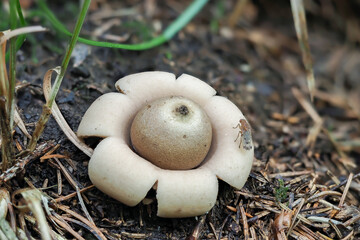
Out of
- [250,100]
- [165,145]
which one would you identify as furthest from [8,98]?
[250,100]

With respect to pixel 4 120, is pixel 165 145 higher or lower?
lower

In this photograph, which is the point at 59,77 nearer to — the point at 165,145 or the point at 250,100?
the point at 165,145

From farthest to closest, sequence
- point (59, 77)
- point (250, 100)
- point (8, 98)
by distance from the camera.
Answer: point (250, 100), point (59, 77), point (8, 98)

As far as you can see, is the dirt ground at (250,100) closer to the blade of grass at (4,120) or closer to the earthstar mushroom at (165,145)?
the blade of grass at (4,120)

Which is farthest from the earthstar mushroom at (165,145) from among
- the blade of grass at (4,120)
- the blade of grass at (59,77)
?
the blade of grass at (4,120)

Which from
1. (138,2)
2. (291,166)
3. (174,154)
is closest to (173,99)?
(174,154)

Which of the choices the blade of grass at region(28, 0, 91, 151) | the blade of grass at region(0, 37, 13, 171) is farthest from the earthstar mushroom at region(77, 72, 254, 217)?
the blade of grass at region(0, 37, 13, 171)

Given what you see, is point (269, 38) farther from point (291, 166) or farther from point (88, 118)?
point (88, 118)
